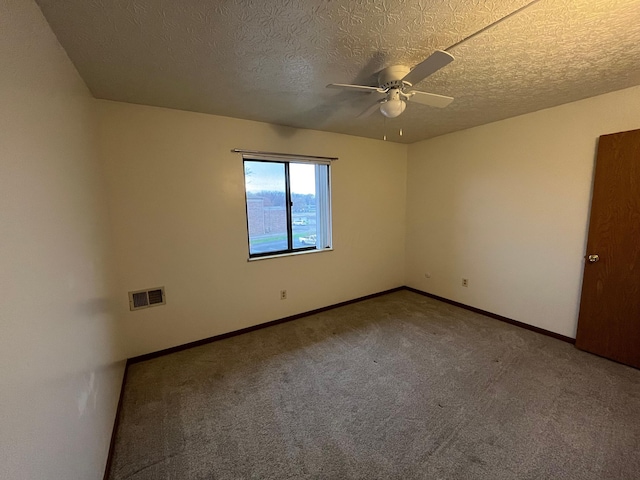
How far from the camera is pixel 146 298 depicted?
2.43 m

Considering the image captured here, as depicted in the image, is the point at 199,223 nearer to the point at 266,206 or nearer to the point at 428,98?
the point at 266,206

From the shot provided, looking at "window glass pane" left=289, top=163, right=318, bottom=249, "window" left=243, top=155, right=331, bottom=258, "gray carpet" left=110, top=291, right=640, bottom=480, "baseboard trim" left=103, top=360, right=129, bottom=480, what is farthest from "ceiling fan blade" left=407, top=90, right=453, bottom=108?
"baseboard trim" left=103, top=360, right=129, bottom=480

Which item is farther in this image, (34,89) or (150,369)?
(150,369)

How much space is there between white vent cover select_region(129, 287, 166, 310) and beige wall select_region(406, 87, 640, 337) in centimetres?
346

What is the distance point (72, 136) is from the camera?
4.75 ft

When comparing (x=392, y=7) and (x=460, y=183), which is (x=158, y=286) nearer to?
(x=392, y=7)

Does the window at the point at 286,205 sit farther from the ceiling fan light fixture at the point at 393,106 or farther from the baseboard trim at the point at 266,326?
the ceiling fan light fixture at the point at 393,106

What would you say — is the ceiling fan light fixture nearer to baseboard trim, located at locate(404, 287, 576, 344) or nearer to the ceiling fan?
the ceiling fan

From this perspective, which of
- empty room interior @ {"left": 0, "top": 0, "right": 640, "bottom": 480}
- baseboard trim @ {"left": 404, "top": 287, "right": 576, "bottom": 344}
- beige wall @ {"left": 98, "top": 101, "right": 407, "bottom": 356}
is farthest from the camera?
baseboard trim @ {"left": 404, "top": 287, "right": 576, "bottom": 344}

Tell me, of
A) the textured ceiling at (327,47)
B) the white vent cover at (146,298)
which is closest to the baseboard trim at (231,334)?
the white vent cover at (146,298)

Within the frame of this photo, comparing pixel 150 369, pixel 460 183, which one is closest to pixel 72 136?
pixel 150 369

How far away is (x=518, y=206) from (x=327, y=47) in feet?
8.79

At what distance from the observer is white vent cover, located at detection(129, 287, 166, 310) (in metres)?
2.38

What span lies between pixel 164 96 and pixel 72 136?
897 mm
